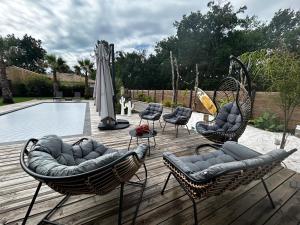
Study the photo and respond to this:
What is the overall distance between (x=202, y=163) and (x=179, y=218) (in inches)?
24.2

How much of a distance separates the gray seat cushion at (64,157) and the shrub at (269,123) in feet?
16.9

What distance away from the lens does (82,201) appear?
1.96 meters

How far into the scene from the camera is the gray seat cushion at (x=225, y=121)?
3.38 metres

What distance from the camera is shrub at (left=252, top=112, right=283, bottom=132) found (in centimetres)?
538

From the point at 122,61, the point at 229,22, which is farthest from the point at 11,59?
the point at 229,22

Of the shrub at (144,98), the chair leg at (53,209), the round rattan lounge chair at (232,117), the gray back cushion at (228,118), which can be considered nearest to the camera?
the chair leg at (53,209)

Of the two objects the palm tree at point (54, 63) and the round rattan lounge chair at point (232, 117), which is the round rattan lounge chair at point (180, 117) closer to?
the round rattan lounge chair at point (232, 117)

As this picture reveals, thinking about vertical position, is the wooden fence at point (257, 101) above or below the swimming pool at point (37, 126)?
above

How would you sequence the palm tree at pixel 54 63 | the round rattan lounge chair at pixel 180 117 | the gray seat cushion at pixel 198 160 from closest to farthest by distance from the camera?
the gray seat cushion at pixel 198 160 → the round rattan lounge chair at pixel 180 117 → the palm tree at pixel 54 63

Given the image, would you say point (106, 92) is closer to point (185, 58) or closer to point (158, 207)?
point (158, 207)

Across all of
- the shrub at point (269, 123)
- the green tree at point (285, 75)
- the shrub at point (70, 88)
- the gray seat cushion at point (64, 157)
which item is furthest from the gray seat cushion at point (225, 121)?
the shrub at point (70, 88)

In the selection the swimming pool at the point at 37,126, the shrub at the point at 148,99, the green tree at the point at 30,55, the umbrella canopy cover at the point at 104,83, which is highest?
→ the green tree at the point at 30,55

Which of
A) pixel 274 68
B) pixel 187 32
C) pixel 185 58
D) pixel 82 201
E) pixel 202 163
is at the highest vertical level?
pixel 187 32

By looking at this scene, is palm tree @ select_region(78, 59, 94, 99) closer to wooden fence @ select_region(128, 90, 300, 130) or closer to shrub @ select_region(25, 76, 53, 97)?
shrub @ select_region(25, 76, 53, 97)
